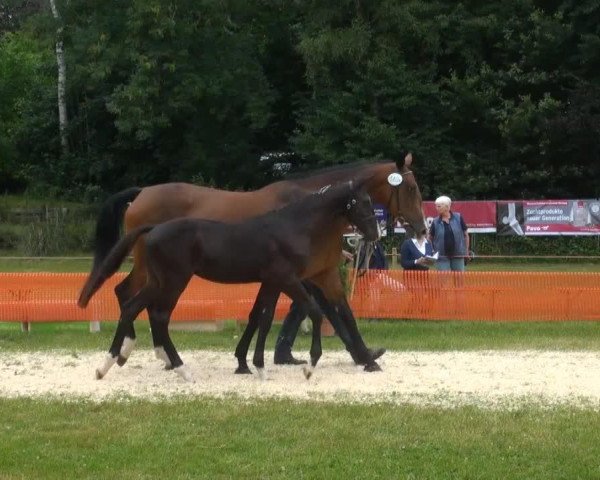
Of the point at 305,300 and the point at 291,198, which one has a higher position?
the point at 291,198

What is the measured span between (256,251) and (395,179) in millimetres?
1694

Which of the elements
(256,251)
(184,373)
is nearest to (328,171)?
(256,251)

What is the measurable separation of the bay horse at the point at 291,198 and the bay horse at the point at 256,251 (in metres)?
0.26

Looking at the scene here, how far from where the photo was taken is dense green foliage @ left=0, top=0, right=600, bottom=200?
33.5m

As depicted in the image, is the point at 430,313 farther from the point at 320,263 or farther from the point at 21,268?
the point at 21,268

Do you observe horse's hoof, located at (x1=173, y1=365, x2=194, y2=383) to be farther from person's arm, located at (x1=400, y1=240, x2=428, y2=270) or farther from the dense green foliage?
the dense green foliage

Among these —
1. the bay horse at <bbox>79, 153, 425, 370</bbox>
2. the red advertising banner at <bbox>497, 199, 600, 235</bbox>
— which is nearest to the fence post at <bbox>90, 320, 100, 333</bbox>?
the bay horse at <bbox>79, 153, 425, 370</bbox>

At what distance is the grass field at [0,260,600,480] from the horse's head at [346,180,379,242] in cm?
196

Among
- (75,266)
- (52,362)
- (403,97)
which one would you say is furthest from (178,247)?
(403,97)

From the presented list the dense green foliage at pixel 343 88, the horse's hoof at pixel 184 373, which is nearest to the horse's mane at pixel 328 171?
the horse's hoof at pixel 184 373

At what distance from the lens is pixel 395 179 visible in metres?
10.1

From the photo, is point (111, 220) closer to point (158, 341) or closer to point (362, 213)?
point (158, 341)

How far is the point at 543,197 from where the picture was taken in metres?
33.6

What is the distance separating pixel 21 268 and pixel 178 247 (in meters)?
20.3
